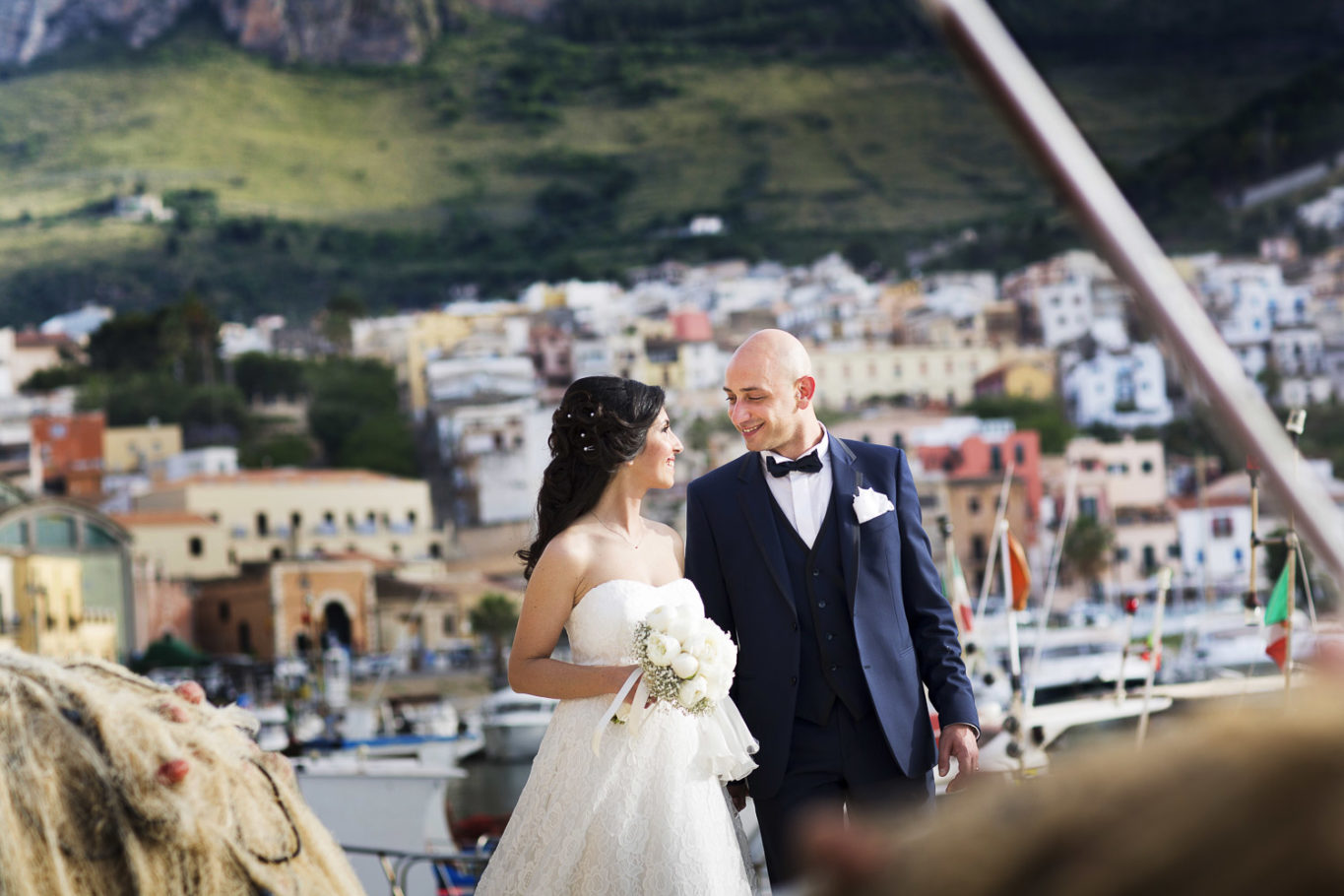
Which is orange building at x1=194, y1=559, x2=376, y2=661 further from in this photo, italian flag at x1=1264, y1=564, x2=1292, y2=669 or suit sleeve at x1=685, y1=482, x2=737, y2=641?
suit sleeve at x1=685, y1=482, x2=737, y2=641

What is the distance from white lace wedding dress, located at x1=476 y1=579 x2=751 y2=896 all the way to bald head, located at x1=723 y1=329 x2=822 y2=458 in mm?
315

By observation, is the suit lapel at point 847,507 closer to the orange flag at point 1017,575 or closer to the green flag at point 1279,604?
the green flag at point 1279,604

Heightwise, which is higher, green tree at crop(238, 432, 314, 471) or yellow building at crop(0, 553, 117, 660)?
green tree at crop(238, 432, 314, 471)

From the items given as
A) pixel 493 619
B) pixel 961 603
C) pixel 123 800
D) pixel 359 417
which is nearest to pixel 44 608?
pixel 493 619

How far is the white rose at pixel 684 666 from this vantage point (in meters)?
2.61

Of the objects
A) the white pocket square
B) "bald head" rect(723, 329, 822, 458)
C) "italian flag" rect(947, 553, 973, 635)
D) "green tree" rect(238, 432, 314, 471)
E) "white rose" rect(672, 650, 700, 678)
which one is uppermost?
"bald head" rect(723, 329, 822, 458)

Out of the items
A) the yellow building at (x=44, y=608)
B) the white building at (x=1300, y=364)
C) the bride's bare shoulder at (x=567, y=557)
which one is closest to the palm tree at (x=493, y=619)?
the yellow building at (x=44, y=608)

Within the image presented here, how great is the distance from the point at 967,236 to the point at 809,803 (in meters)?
79.8

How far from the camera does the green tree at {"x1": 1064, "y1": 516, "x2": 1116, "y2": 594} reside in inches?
2415

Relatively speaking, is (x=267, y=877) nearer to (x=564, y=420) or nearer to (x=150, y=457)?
(x=564, y=420)

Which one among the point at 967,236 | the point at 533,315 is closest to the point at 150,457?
the point at 533,315

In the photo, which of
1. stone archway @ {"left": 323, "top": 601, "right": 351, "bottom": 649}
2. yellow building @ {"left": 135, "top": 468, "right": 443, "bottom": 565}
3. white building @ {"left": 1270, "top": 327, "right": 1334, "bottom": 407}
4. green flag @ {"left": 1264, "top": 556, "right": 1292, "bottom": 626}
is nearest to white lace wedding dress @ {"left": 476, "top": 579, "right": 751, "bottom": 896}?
green flag @ {"left": 1264, "top": 556, "right": 1292, "bottom": 626}

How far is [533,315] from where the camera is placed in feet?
244

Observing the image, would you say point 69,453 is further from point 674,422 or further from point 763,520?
point 763,520
